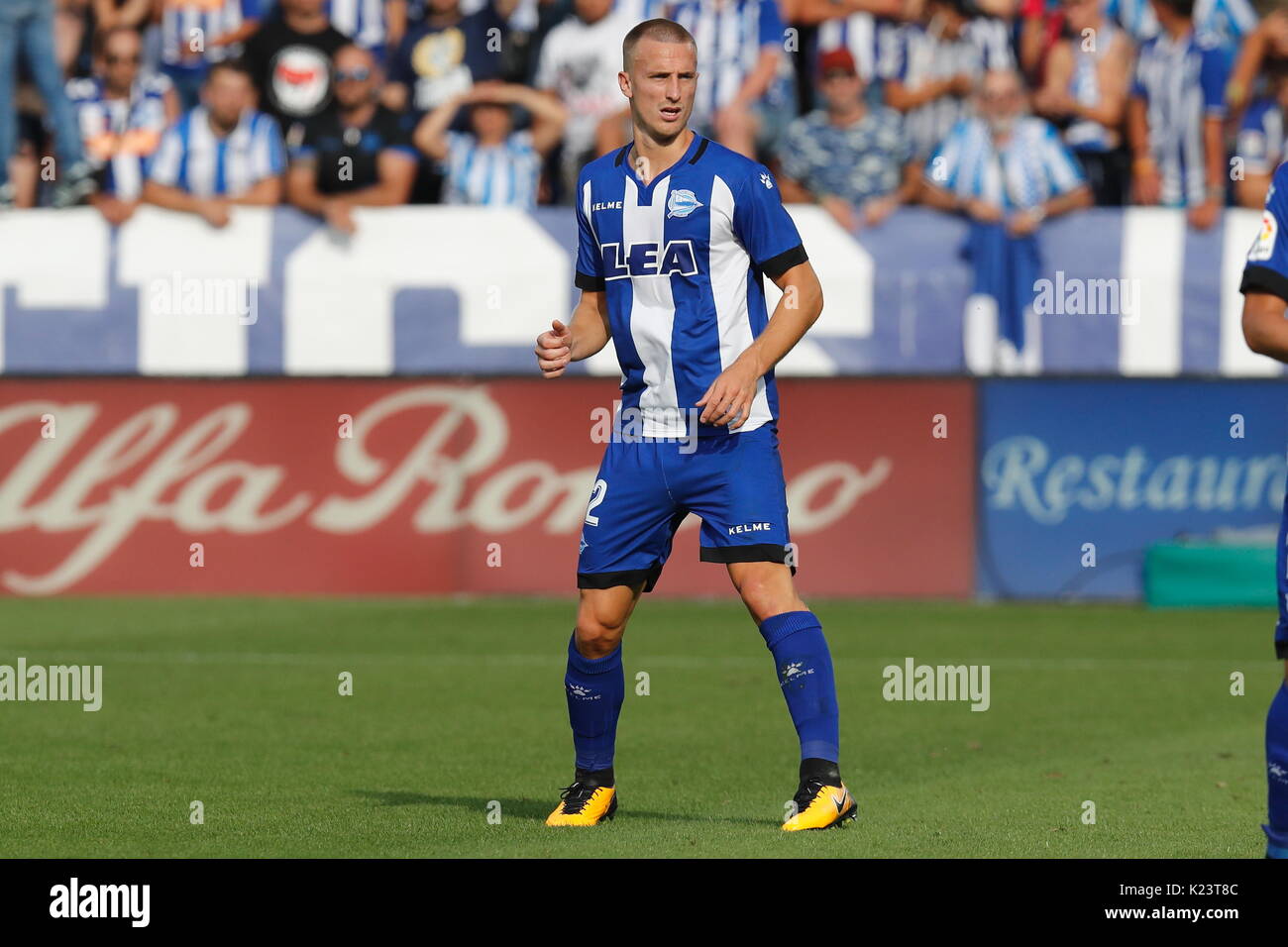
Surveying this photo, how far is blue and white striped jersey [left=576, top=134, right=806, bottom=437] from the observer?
6.38 meters

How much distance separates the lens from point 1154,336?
15570 mm

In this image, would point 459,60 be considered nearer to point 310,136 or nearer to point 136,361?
point 310,136

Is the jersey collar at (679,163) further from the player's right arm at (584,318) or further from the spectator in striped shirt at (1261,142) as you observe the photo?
the spectator in striped shirt at (1261,142)

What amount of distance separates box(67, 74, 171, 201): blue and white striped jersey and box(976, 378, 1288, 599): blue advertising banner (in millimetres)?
6386

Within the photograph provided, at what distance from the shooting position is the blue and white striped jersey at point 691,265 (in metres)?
6.38

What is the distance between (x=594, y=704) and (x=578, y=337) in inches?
44.0

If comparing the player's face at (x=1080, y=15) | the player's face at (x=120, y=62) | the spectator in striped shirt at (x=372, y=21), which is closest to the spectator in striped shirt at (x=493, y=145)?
the spectator in striped shirt at (x=372, y=21)

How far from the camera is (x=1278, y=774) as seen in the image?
4973mm

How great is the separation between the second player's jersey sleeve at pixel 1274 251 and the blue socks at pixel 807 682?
183 cm

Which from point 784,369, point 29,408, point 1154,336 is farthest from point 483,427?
point 1154,336

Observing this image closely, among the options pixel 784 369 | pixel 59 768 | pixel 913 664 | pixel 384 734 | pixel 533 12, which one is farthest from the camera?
pixel 533 12

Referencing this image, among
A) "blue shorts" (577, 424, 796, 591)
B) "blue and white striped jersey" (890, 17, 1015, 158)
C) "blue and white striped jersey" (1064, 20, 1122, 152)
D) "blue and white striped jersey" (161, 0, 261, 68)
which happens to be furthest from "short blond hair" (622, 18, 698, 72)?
"blue and white striped jersey" (161, 0, 261, 68)

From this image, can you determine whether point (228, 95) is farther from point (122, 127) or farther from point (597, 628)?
point (597, 628)

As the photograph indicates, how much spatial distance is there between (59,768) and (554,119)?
9312 mm
